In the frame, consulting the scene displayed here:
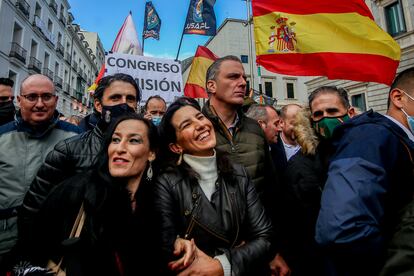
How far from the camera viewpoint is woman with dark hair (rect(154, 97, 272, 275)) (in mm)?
1604

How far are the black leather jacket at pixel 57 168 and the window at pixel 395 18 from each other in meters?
20.9

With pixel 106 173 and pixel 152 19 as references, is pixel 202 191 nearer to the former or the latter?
pixel 106 173

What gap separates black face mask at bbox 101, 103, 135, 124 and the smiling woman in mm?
625

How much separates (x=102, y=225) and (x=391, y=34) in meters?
22.0

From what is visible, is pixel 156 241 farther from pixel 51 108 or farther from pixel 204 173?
pixel 51 108

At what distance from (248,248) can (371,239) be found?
70cm

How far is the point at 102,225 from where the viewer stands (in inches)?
59.3

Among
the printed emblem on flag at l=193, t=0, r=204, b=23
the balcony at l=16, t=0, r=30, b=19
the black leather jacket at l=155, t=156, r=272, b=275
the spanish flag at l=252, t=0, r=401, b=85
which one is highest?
the balcony at l=16, t=0, r=30, b=19

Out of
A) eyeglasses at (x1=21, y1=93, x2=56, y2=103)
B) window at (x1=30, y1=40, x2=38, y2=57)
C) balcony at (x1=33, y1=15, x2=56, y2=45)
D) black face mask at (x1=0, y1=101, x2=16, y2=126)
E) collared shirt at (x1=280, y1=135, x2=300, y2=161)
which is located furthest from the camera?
window at (x1=30, y1=40, x2=38, y2=57)

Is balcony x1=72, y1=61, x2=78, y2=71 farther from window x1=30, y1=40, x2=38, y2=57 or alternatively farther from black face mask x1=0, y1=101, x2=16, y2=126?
black face mask x1=0, y1=101, x2=16, y2=126

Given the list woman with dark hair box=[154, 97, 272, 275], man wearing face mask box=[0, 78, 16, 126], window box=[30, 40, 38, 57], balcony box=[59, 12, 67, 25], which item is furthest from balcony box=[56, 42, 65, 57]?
woman with dark hair box=[154, 97, 272, 275]

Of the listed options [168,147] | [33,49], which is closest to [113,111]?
[168,147]

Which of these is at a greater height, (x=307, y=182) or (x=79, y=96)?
(x=79, y=96)

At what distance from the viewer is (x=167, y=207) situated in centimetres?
173
